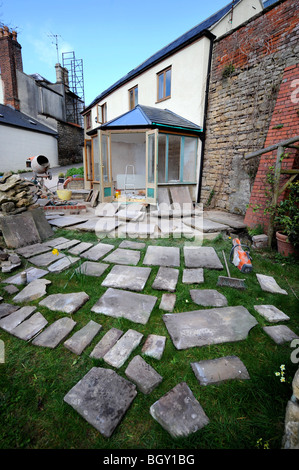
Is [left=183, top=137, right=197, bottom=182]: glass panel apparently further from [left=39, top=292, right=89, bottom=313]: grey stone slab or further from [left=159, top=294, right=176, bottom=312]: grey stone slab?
[left=39, top=292, right=89, bottom=313]: grey stone slab

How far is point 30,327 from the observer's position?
209 cm

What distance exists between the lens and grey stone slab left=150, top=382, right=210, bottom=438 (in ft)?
4.20

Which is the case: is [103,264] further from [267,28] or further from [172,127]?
[267,28]

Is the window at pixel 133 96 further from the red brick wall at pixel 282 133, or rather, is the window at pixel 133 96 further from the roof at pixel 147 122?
the red brick wall at pixel 282 133

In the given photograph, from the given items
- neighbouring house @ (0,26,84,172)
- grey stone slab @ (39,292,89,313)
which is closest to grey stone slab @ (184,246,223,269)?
grey stone slab @ (39,292,89,313)

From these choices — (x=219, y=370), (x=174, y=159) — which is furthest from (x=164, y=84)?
(x=219, y=370)

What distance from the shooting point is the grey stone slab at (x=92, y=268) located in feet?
10.0

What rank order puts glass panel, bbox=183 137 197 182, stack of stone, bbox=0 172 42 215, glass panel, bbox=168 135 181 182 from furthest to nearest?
glass panel, bbox=168 135 181 182 → glass panel, bbox=183 137 197 182 → stack of stone, bbox=0 172 42 215

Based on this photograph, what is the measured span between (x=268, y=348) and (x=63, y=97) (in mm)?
25050

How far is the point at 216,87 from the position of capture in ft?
23.1

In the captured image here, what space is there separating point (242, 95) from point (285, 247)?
16.5 feet

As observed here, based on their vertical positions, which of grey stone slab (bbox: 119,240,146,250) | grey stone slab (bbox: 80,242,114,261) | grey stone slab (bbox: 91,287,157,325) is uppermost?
grey stone slab (bbox: 119,240,146,250)

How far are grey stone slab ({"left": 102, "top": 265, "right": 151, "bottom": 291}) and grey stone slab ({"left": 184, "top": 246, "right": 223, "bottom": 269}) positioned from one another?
750 mm

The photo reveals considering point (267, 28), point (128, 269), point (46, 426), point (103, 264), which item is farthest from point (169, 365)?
point (267, 28)
